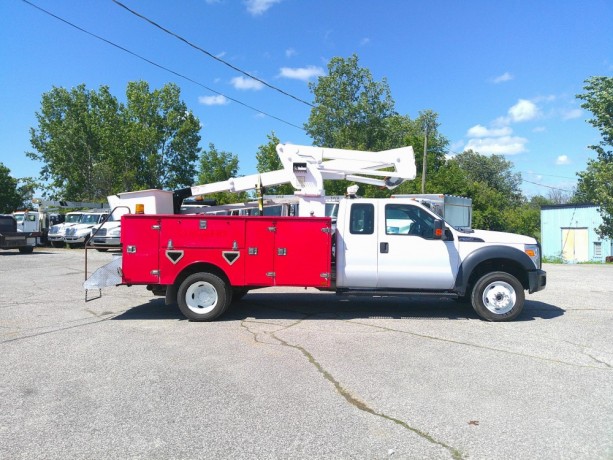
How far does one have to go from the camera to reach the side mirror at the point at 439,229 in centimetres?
791

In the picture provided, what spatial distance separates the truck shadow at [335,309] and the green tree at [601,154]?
20.5 meters

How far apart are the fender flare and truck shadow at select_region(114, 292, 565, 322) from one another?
0.85 meters

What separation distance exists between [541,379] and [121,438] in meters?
4.26

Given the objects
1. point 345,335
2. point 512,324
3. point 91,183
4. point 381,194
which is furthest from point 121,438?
point 91,183

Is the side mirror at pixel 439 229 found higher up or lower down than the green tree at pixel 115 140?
lower down

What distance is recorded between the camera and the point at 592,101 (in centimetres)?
2739

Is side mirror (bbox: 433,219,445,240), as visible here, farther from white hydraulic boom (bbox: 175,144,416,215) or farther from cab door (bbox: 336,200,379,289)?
white hydraulic boom (bbox: 175,144,416,215)

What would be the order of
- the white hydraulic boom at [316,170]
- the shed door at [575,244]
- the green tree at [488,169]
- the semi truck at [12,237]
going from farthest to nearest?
the green tree at [488,169], the shed door at [575,244], the semi truck at [12,237], the white hydraulic boom at [316,170]

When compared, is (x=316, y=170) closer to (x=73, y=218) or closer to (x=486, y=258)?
(x=486, y=258)

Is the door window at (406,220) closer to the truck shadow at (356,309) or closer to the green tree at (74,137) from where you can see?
the truck shadow at (356,309)

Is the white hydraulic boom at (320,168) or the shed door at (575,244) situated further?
the shed door at (575,244)

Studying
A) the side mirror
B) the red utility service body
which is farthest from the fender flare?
the red utility service body

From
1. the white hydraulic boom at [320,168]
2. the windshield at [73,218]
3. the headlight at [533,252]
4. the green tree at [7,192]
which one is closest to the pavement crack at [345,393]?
the white hydraulic boom at [320,168]

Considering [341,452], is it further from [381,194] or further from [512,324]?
[381,194]
